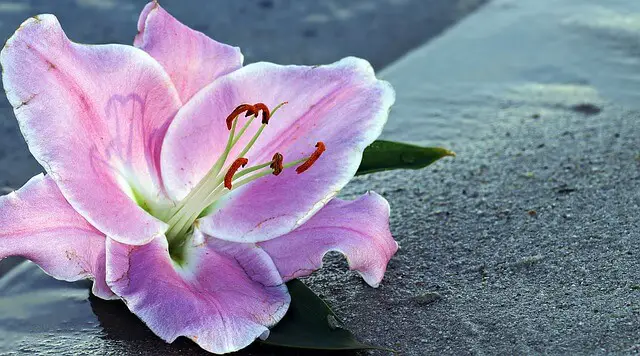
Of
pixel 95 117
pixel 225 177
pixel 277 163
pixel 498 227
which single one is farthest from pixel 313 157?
pixel 498 227

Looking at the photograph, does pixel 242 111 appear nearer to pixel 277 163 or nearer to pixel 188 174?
pixel 277 163

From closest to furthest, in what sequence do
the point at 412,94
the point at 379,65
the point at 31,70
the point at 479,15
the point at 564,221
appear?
the point at 31,70
the point at 564,221
the point at 412,94
the point at 379,65
the point at 479,15

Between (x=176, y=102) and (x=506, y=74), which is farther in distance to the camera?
(x=506, y=74)

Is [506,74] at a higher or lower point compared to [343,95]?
lower

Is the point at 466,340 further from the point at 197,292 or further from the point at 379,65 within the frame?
the point at 379,65

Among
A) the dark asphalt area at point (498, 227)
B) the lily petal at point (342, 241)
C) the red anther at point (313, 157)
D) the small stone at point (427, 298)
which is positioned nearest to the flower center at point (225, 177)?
the red anther at point (313, 157)

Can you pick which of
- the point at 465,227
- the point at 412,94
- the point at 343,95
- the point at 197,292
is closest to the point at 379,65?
the point at 412,94

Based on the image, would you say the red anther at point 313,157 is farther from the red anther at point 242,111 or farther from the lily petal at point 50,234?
the lily petal at point 50,234
